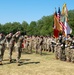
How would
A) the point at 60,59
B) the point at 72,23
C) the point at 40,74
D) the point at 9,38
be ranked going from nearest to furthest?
→ the point at 40,74 → the point at 9,38 → the point at 60,59 → the point at 72,23

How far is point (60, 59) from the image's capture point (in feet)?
64.7

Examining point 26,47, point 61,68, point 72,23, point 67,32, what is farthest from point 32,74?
point 72,23

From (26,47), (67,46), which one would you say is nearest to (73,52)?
(67,46)

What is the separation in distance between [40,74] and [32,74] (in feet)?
1.31

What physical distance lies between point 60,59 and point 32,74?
21.1 feet

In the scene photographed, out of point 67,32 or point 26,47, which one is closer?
point 67,32

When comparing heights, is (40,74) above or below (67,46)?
below

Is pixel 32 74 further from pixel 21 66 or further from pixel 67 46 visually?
pixel 67 46

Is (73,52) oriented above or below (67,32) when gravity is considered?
below

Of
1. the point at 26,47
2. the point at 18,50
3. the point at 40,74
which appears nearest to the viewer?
the point at 40,74

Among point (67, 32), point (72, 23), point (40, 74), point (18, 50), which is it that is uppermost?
point (72, 23)

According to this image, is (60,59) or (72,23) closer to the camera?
(60,59)

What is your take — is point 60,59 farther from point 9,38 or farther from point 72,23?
point 72,23

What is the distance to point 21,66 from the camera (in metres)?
16.0
